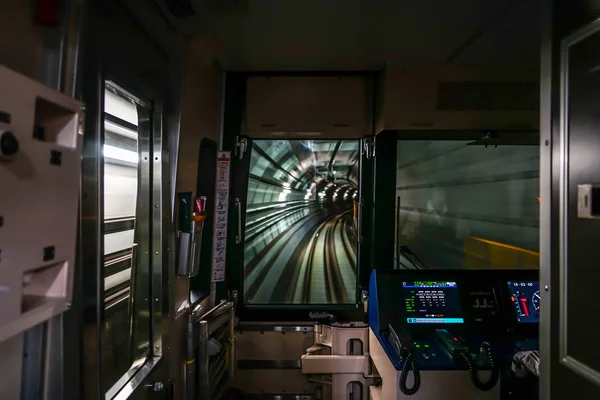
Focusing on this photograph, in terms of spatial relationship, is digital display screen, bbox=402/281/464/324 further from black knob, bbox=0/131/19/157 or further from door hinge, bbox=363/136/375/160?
black knob, bbox=0/131/19/157

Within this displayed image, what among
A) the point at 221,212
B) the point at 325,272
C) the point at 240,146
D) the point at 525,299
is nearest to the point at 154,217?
the point at 221,212

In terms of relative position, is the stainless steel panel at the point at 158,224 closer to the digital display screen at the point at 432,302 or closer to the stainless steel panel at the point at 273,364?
the stainless steel panel at the point at 273,364

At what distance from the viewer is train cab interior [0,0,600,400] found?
99 cm

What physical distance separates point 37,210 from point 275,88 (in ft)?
7.76

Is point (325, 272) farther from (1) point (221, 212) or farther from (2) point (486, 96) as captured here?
(2) point (486, 96)

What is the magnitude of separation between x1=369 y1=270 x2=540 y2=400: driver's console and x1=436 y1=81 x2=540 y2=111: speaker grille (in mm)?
1310

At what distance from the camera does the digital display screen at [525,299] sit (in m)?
2.37

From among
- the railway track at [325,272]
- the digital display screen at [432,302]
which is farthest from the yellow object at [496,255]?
the railway track at [325,272]

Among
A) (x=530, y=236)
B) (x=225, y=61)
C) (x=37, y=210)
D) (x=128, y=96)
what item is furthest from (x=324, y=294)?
(x=37, y=210)

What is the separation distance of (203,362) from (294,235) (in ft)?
23.4

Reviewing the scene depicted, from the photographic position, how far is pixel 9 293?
2.60 feet

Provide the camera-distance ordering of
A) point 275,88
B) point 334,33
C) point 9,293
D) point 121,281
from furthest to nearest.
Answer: point 275,88 → point 334,33 → point 121,281 → point 9,293

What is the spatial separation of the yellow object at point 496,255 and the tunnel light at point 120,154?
11.0 ft

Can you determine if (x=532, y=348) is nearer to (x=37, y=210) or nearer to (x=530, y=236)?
(x=530, y=236)
